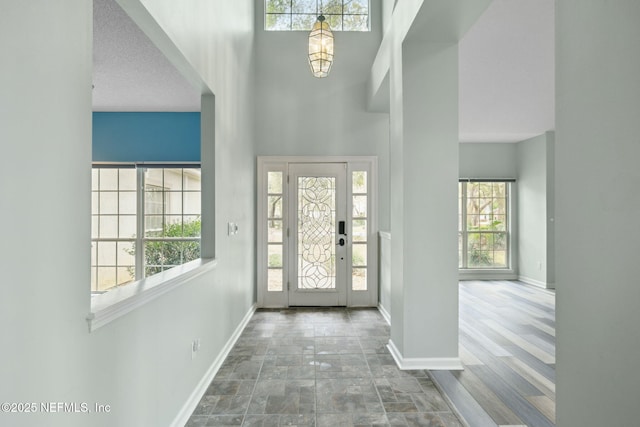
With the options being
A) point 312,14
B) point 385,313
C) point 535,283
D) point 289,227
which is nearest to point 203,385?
point 385,313

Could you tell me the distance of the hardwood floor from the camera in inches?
91.2

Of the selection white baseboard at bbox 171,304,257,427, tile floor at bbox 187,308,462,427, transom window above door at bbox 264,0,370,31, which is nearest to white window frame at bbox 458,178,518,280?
transom window above door at bbox 264,0,370,31

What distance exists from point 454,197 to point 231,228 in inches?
79.9

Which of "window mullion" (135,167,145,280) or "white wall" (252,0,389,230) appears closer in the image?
"white wall" (252,0,389,230)

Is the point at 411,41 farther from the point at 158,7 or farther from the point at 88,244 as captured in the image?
the point at 88,244

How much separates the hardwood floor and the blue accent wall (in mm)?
4367

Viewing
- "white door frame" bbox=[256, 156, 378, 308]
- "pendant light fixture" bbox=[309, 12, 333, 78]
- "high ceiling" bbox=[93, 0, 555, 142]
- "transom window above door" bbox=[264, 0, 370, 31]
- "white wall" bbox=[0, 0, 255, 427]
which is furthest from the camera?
"transom window above door" bbox=[264, 0, 370, 31]

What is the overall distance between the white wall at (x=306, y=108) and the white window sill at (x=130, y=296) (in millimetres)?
2971

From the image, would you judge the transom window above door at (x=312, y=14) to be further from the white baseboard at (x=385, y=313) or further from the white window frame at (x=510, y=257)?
the white baseboard at (x=385, y=313)

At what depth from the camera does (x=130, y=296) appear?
165 centimetres

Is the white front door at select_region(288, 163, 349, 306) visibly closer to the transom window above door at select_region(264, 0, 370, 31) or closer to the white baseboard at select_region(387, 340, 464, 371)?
the transom window above door at select_region(264, 0, 370, 31)

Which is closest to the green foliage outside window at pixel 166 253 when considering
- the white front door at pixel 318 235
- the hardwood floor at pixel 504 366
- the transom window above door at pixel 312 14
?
the white front door at pixel 318 235

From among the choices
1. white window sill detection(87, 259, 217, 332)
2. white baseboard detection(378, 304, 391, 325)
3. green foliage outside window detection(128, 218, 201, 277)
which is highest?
white window sill detection(87, 259, 217, 332)

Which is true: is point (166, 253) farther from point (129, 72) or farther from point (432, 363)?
point (432, 363)
